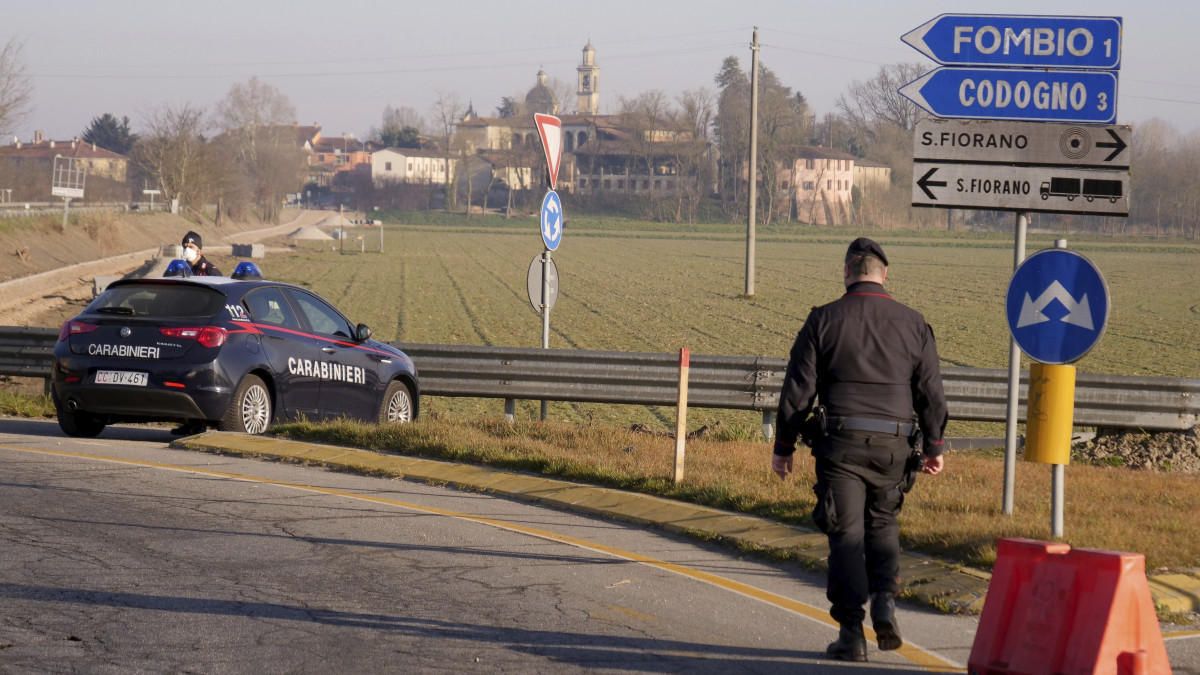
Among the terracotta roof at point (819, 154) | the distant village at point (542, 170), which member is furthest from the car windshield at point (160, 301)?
the terracotta roof at point (819, 154)

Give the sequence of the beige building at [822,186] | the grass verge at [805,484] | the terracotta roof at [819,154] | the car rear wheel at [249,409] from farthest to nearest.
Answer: the beige building at [822,186] < the terracotta roof at [819,154] < the car rear wheel at [249,409] < the grass verge at [805,484]

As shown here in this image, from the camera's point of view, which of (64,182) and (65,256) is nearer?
(65,256)

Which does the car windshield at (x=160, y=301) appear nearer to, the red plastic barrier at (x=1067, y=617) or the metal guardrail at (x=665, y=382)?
the metal guardrail at (x=665, y=382)

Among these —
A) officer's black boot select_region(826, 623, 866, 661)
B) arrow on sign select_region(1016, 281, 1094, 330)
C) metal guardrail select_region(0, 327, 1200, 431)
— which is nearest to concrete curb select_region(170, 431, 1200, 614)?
officer's black boot select_region(826, 623, 866, 661)

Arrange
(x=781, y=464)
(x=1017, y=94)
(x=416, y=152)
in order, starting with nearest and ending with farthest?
1. (x=781, y=464)
2. (x=1017, y=94)
3. (x=416, y=152)

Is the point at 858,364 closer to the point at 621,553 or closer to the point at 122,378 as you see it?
the point at 621,553

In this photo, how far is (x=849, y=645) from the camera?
5.11 metres

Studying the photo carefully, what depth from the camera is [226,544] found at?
7.04m

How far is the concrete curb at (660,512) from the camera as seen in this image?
6.26m

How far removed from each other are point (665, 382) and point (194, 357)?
15.7ft

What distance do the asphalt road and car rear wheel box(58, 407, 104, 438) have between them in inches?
97.8

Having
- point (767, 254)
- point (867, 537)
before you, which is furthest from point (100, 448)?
point (767, 254)

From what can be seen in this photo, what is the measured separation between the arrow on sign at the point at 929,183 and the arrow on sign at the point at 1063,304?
128 centimetres

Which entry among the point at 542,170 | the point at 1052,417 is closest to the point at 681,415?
the point at 1052,417
